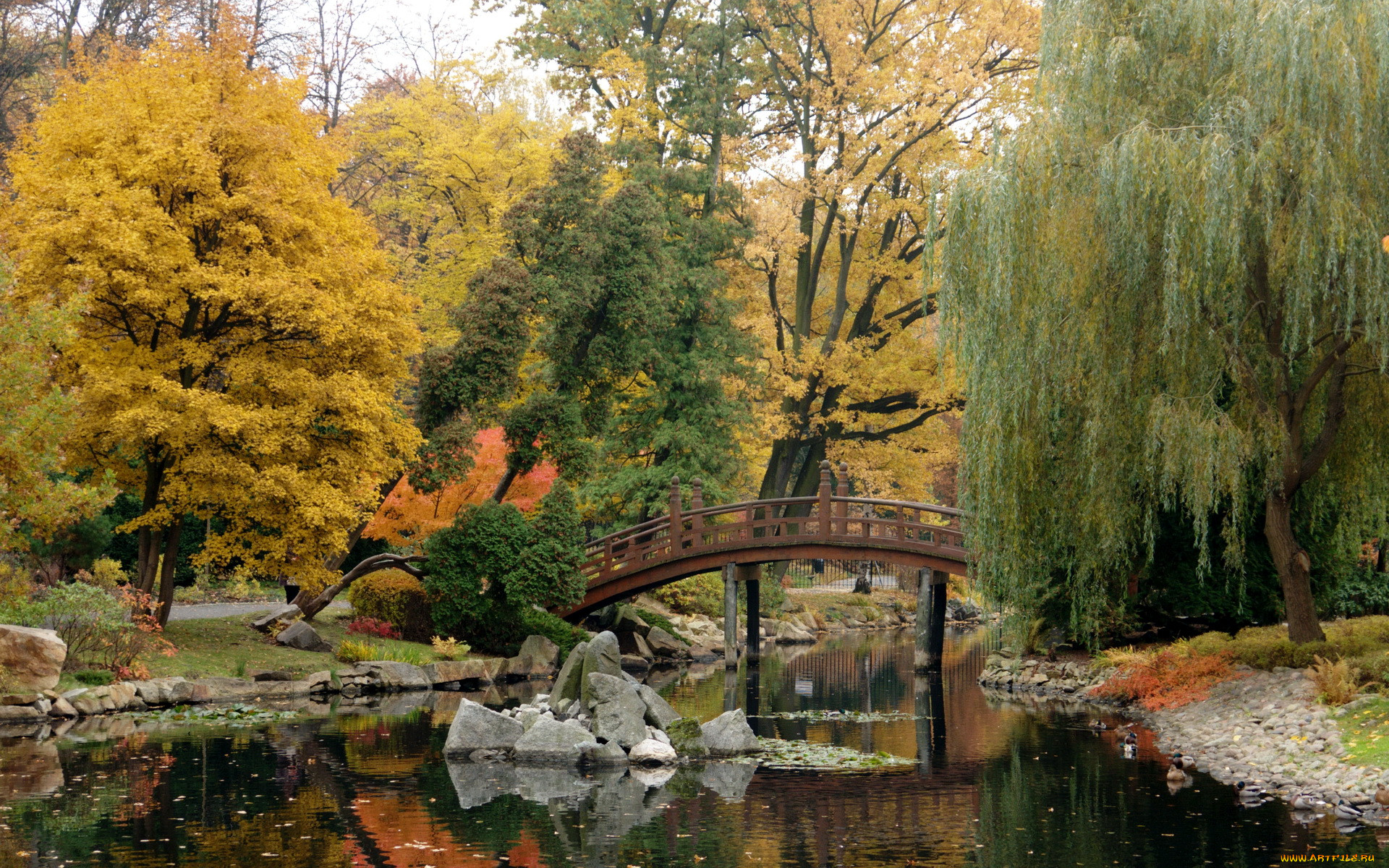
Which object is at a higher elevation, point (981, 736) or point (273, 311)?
point (273, 311)

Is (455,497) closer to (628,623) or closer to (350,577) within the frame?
(350,577)

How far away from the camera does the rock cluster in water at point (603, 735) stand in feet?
46.3

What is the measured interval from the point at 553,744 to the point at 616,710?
0.87 meters

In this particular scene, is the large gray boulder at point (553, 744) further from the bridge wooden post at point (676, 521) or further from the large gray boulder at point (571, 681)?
the bridge wooden post at point (676, 521)

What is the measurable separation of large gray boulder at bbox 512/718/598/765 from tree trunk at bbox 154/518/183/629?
8.83 metres

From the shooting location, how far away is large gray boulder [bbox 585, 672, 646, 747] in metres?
14.4

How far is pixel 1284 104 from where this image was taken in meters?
13.3

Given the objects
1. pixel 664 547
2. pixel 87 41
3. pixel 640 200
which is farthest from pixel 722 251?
pixel 87 41

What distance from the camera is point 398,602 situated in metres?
24.0

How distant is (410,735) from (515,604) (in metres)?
7.78

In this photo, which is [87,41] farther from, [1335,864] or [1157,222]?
[1335,864]

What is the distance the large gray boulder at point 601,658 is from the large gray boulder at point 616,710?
613 millimetres

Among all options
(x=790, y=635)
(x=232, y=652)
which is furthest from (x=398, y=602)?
(x=790, y=635)

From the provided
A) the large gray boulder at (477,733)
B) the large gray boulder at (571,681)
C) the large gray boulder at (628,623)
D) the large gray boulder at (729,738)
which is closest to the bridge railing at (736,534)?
the large gray boulder at (628,623)
